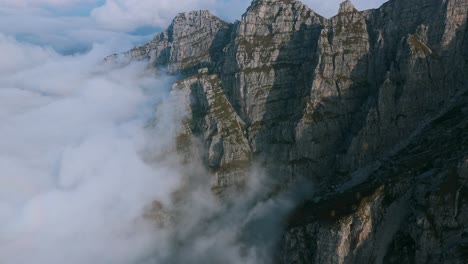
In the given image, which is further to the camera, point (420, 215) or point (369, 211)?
point (369, 211)

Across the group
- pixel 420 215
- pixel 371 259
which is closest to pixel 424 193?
pixel 420 215

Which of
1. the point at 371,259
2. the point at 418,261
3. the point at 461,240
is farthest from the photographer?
the point at 371,259

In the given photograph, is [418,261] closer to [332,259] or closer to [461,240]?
[461,240]

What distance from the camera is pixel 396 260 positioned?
188 m

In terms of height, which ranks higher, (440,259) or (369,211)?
(369,211)

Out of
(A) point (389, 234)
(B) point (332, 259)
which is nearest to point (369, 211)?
(A) point (389, 234)

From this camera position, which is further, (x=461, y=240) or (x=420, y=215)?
(x=420, y=215)

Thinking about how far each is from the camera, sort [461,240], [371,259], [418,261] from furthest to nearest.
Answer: [371,259] → [418,261] → [461,240]

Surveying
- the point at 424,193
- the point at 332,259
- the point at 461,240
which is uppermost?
the point at 424,193

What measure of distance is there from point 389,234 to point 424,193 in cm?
2251

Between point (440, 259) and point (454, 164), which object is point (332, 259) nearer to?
point (440, 259)

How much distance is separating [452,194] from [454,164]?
15041 millimetres

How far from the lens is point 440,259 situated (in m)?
171

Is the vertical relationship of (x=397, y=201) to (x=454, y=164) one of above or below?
below
